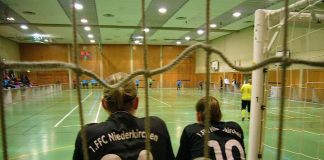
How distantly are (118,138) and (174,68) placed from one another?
541 mm

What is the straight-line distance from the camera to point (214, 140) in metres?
1.79

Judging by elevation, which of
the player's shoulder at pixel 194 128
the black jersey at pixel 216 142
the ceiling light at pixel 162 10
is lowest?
the black jersey at pixel 216 142

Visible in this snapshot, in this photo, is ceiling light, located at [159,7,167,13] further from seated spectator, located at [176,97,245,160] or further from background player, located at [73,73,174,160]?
background player, located at [73,73,174,160]

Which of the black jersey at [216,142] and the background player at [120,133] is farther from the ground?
the background player at [120,133]

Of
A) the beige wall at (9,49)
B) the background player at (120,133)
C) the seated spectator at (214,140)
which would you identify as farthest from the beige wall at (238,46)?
the beige wall at (9,49)

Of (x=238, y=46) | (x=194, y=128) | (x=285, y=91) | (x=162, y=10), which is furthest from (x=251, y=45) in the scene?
(x=285, y=91)

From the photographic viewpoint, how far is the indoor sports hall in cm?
128

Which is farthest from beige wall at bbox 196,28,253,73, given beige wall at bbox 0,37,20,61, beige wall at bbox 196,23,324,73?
beige wall at bbox 0,37,20,61

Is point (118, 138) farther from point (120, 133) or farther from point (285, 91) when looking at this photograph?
point (285, 91)

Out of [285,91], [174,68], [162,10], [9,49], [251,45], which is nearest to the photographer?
[285,91]

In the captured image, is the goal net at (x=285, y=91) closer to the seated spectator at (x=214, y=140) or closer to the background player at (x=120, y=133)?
the seated spectator at (x=214, y=140)

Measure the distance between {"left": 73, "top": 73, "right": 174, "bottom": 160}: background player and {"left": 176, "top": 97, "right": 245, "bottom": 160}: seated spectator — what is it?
41 centimetres

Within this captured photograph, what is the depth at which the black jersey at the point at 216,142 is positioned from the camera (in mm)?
1758

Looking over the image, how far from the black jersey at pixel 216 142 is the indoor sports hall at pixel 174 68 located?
0.36 metres
